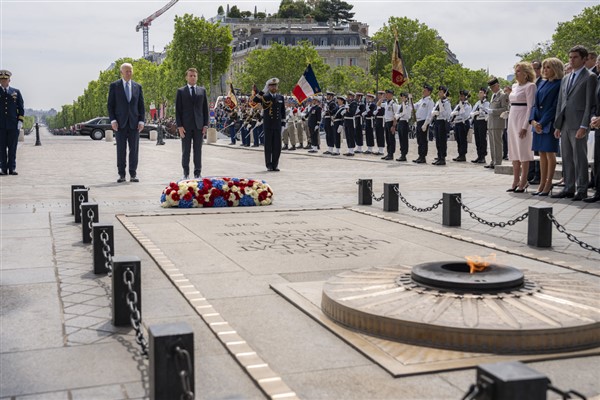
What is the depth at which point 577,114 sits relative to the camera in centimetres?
1083

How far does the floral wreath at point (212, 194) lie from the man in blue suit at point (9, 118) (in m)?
7.24

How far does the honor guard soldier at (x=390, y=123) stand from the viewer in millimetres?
23516

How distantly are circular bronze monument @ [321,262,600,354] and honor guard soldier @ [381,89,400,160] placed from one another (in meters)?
18.5

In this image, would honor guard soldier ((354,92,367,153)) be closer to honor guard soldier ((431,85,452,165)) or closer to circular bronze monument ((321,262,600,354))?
honor guard soldier ((431,85,452,165))

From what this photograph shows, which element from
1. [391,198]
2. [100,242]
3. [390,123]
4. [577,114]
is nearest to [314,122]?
[390,123]

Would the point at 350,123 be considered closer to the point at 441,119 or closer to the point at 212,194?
the point at 441,119

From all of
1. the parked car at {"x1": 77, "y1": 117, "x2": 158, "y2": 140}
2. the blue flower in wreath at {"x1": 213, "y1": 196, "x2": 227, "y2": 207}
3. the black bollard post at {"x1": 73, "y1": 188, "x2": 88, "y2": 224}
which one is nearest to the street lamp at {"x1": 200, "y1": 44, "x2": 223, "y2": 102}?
the parked car at {"x1": 77, "y1": 117, "x2": 158, "y2": 140}

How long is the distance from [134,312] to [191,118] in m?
10.9

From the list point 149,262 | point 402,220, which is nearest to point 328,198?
point 402,220

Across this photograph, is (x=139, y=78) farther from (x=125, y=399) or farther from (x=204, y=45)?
(x=125, y=399)

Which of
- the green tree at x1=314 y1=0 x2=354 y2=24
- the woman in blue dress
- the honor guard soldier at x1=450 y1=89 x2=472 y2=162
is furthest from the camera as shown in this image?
the green tree at x1=314 y1=0 x2=354 y2=24

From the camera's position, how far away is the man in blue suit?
16.7 m

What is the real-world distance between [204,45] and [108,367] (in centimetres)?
6668

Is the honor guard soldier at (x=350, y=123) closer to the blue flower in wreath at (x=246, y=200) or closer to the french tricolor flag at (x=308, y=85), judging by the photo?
the french tricolor flag at (x=308, y=85)
